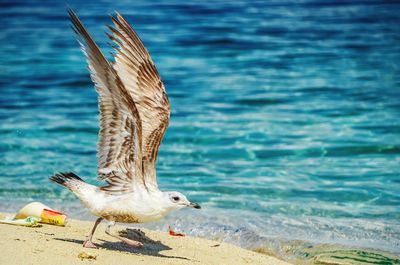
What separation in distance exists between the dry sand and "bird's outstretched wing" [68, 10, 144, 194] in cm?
56

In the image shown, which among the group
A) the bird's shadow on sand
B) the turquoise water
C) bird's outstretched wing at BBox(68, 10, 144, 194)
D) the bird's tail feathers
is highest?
Result: bird's outstretched wing at BBox(68, 10, 144, 194)

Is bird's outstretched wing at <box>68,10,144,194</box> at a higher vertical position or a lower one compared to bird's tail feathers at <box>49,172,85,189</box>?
higher

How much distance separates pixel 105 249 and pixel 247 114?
7.59 metres

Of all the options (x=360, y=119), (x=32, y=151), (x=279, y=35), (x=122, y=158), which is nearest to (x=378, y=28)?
(x=279, y=35)

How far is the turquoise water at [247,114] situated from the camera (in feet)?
30.9

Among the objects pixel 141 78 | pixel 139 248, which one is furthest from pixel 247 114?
pixel 139 248

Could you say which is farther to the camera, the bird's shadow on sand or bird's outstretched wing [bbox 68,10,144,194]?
the bird's shadow on sand

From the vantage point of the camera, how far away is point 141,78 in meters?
7.66

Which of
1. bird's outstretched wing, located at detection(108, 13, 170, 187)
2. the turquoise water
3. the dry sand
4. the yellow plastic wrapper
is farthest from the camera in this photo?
the turquoise water

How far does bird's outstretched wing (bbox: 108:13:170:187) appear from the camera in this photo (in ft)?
24.1

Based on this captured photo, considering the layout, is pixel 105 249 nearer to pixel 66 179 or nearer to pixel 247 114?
pixel 66 179

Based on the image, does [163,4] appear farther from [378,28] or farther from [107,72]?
[107,72]

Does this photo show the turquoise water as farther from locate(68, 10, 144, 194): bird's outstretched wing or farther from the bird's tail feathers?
the bird's tail feathers

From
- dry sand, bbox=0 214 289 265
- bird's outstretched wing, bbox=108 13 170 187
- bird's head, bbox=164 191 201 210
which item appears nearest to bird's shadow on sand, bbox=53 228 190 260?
dry sand, bbox=0 214 289 265
